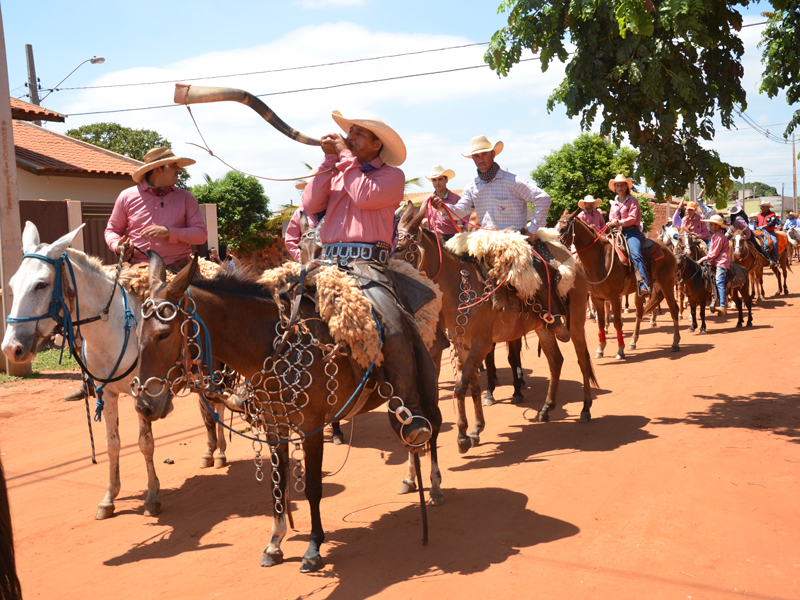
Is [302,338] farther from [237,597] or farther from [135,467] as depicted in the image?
[135,467]

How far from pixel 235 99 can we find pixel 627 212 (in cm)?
999

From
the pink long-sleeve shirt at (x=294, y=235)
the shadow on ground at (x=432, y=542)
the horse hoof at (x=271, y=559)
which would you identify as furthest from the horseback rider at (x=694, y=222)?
the horse hoof at (x=271, y=559)

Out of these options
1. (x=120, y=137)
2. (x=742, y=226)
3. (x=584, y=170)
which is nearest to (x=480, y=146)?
(x=742, y=226)

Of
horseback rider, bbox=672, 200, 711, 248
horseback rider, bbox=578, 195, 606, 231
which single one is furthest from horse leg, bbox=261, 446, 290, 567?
horseback rider, bbox=672, 200, 711, 248

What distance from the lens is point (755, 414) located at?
7.37 m

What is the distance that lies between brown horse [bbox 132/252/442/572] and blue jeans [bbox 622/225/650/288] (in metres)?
8.92

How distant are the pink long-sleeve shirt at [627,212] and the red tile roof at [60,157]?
13194 mm

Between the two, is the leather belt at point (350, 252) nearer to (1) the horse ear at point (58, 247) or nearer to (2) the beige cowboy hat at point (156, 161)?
(1) the horse ear at point (58, 247)

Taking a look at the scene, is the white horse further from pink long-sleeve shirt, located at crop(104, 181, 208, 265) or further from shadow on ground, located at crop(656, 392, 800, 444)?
shadow on ground, located at crop(656, 392, 800, 444)

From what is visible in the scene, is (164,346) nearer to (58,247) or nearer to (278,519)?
(278,519)

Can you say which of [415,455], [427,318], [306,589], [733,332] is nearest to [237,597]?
[306,589]

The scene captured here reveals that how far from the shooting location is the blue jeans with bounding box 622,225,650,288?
1225 centimetres

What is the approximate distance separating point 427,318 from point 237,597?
234 centimetres

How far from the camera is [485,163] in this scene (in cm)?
771
